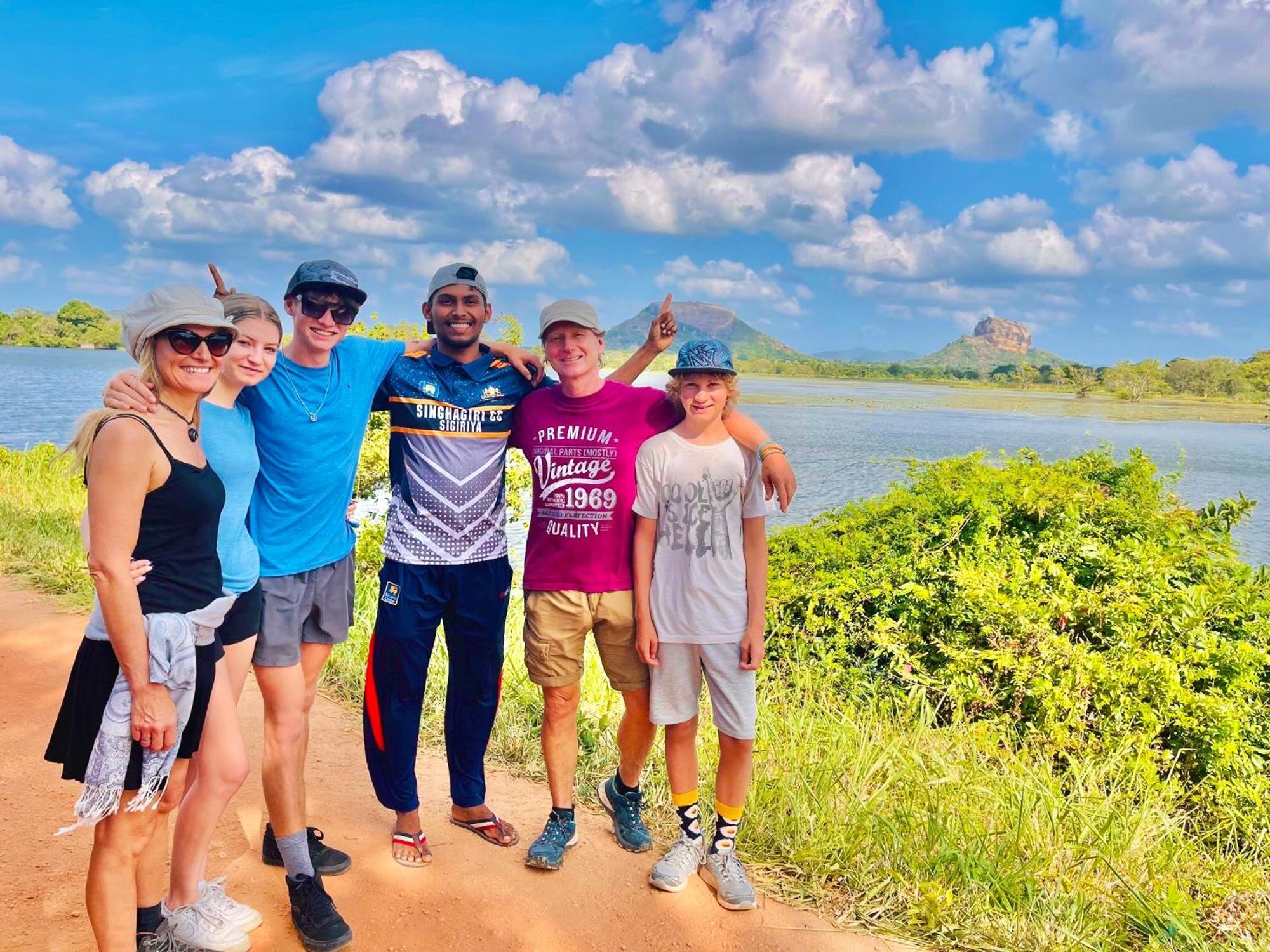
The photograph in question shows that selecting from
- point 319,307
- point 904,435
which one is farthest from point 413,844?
point 904,435

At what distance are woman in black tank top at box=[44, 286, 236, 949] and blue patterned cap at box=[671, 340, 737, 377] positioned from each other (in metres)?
1.66

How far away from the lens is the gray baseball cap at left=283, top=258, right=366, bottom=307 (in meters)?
3.59

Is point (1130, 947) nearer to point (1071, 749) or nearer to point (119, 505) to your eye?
point (1071, 749)

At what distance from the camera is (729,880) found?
385 cm

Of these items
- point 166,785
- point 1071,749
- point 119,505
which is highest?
point 119,505

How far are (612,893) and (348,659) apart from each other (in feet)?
10.6

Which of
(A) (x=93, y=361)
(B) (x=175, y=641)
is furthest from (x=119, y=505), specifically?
(A) (x=93, y=361)

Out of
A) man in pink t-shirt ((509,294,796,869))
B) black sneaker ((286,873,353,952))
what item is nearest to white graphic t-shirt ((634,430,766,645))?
man in pink t-shirt ((509,294,796,869))

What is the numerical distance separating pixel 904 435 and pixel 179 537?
109 feet

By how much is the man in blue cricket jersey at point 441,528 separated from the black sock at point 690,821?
98cm

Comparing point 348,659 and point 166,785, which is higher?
point 166,785

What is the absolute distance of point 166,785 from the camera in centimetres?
292

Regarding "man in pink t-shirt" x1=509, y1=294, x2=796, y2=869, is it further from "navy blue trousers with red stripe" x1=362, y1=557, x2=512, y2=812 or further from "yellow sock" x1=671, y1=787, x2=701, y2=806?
"yellow sock" x1=671, y1=787, x2=701, y2=806

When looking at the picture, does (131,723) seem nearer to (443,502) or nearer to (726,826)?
(443,502)
